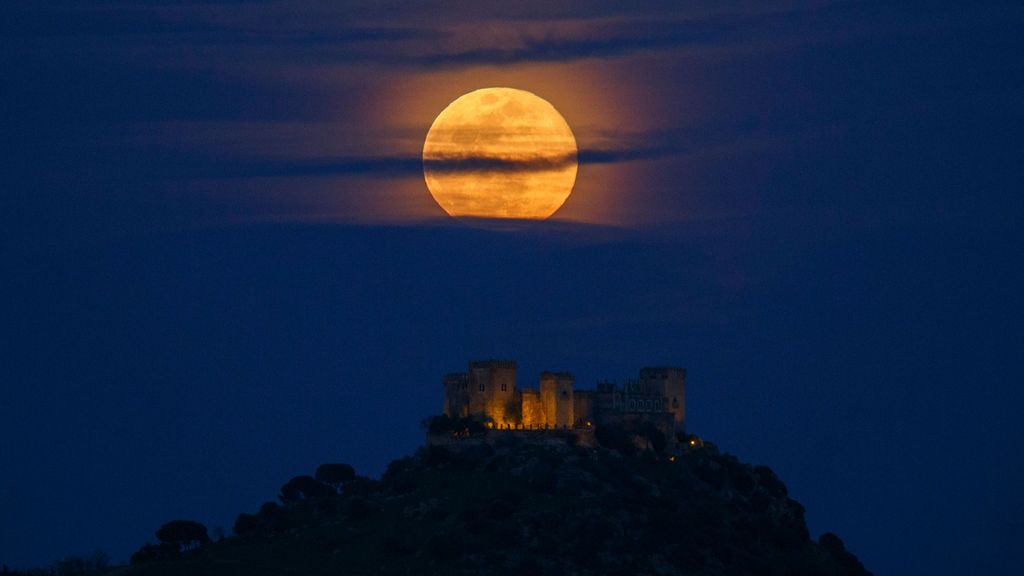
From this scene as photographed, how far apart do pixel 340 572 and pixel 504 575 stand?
12580 millimetres

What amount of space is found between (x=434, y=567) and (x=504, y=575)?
5490mm

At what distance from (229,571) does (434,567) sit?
51.5ft

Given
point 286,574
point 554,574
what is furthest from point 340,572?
point 554,574

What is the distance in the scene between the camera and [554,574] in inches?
7859

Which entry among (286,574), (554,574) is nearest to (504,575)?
(554,574)

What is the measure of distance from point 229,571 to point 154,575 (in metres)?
5.85

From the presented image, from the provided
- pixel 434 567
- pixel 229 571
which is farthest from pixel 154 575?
pixel 434 567

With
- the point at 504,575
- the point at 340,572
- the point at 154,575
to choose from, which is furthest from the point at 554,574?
the point at 154,575

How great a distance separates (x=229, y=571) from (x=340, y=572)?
27.9 feet

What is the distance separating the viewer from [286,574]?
198m

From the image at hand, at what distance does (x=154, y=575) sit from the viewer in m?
200

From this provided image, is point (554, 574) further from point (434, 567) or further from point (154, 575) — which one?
point (154, 575)

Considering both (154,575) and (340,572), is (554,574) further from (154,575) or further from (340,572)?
(154,575)

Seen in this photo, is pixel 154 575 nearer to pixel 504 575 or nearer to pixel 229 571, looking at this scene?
pixel 229 571
